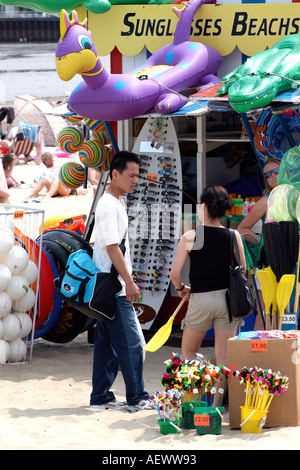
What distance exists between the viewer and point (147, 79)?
695 centimetres

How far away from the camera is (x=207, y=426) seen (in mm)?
4797

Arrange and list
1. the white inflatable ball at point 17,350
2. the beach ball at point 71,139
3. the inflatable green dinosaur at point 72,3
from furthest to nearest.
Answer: the beach ball at point 71,139
the inflatable green dinosaur at point 72,3
the white inflatable ball at point 17,350

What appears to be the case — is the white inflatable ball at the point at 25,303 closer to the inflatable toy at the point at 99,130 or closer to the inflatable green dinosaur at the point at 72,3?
the inflatable toy at the point at 99,130

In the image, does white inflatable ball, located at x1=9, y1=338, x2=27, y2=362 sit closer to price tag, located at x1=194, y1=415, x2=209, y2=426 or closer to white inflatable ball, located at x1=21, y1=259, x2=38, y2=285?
white inflatable ball, located at x1=21, y1=259, x2=38, y2=285

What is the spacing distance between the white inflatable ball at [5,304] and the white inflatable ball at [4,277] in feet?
0.18

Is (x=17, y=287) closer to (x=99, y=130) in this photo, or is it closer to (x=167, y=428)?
(x=99, y=130)

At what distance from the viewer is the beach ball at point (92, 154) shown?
25.2 ft

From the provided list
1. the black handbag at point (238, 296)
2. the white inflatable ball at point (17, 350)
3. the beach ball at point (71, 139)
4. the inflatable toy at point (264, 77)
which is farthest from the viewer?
the beach ball at point (71, 139)

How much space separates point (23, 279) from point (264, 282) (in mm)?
2019

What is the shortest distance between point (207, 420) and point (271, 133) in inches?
108

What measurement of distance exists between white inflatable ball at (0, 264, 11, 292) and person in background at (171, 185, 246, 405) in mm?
1677

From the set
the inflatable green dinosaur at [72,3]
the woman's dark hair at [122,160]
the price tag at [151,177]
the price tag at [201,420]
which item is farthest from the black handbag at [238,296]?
the inflatable green dinosaur at [72,3]

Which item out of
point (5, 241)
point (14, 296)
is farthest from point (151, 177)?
point (14, 296)

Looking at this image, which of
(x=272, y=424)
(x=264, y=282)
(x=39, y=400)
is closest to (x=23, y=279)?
(x=39, y=400)
